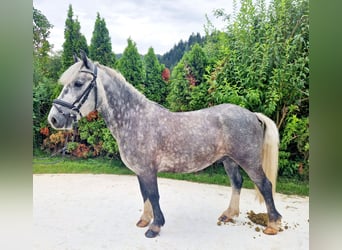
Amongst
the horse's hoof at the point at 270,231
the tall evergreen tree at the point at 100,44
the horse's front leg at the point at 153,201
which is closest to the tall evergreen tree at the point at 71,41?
the tall evergreen tree at the point at 100,44

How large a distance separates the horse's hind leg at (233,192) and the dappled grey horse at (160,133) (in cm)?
9

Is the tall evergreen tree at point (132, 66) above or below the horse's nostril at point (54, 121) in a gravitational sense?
above

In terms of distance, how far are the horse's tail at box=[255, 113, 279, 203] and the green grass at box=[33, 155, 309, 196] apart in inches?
7.9

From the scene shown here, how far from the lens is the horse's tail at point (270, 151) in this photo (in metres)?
2.26

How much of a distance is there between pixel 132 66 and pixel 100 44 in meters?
0.36

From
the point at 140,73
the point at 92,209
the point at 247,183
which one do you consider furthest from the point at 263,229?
the point at 140,73

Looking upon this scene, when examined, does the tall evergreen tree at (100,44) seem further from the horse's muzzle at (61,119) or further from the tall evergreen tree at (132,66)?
the horse's muzzle at (61,119)

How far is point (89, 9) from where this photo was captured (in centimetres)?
252

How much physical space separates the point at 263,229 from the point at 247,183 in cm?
39

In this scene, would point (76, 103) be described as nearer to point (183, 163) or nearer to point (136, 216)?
point (183, 163)

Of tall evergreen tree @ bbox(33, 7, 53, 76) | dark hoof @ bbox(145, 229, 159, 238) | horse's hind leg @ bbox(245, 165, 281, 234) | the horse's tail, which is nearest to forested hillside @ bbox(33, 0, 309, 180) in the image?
tall evergreen tree @ bbox(33, 7, 53, 76)

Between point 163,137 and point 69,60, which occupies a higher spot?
point 69,60
